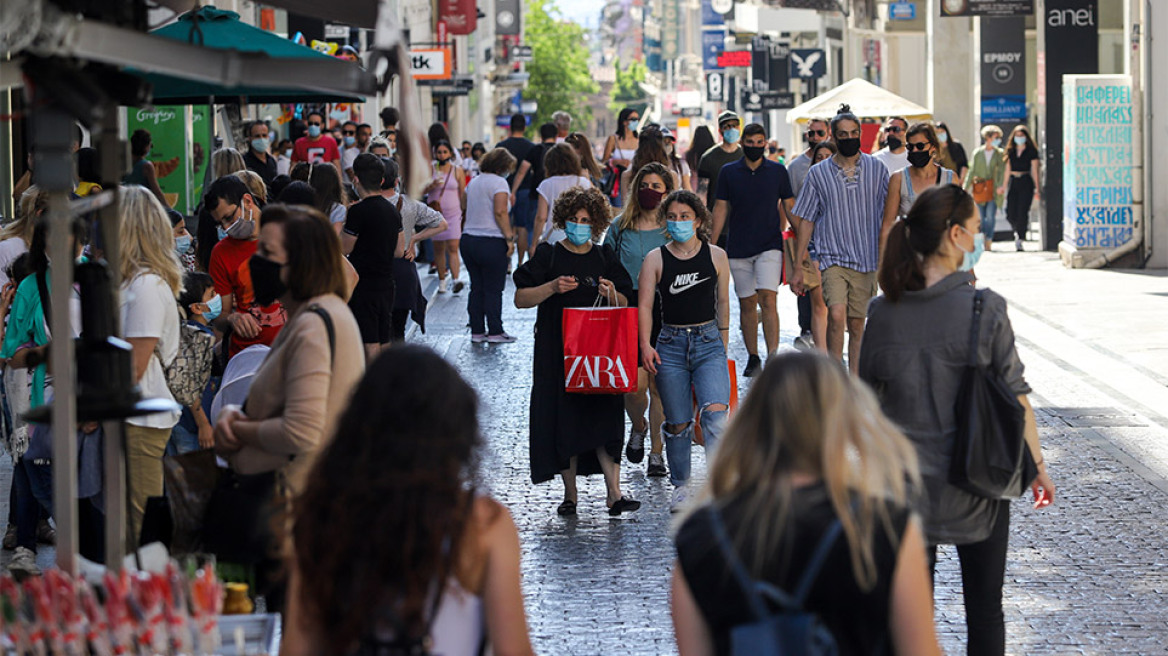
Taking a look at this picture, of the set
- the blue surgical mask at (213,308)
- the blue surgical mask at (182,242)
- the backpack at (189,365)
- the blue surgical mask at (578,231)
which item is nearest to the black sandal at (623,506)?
the blue surgical mask at (578,231)

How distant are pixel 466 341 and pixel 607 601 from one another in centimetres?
865

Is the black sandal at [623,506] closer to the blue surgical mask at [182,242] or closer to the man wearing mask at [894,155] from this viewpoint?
the blue surgical mask at [182,242]

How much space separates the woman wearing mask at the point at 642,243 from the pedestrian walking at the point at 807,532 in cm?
627

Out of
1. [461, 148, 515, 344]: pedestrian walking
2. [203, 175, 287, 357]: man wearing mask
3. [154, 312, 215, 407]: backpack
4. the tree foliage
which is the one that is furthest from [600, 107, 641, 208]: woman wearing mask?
the tree foliage

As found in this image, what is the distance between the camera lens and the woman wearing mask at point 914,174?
1170 cm

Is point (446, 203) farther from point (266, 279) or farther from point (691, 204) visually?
point (266, 279)

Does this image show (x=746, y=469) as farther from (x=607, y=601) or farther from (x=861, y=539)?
(x=607, y=601)

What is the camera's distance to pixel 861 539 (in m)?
3.22

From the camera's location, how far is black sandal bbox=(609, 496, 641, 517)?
28.9 feet

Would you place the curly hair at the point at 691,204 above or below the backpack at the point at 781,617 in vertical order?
above

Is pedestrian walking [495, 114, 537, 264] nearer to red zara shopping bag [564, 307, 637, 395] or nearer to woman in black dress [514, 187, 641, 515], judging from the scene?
woman in black dress [514, 187, 641, 515]

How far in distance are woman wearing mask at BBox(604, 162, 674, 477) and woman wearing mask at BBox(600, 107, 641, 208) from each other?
27.1 ft

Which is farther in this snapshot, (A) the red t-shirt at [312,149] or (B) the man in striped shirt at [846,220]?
(A) the red t-shirt at [312,149]

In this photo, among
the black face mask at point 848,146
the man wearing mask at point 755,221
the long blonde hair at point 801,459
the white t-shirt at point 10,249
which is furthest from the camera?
the man wearing mask at point 755,221
